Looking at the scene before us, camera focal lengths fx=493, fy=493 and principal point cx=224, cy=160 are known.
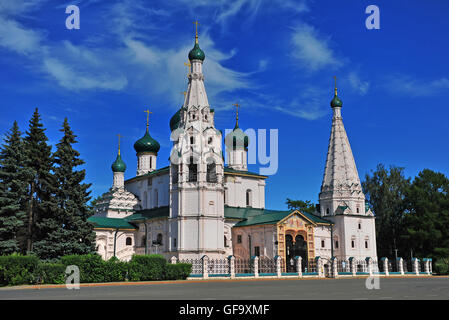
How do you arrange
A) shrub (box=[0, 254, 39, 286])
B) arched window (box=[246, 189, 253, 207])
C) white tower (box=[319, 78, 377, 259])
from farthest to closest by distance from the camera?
arched window (box=[246, 189, 253, 207])
white tower (box=[319, 78, 377, 259])
shrub (box=[0, 254, 39, 286])

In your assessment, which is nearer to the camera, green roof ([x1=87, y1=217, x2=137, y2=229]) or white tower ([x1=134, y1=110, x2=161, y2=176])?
green roof ([x1=87, y1=217, x2=137, y2=229])

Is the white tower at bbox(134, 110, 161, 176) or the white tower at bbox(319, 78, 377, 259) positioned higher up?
the white tower at bbox(134, 110, 161, 176)

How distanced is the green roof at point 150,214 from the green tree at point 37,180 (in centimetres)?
1303

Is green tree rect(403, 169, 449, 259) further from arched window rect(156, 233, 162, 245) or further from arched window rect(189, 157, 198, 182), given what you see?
arched window rect(156, 233, 162, 245)

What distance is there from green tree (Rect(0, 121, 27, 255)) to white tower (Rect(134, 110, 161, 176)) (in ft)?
74.5

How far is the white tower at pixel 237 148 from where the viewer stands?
5038cm

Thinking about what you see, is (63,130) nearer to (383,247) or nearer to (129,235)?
(129,235)

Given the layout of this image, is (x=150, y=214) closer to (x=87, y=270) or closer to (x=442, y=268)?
(x=87, y=270)

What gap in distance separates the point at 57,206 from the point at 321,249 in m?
23.8

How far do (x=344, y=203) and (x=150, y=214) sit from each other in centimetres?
1782

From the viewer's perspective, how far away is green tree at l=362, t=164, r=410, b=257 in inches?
1984

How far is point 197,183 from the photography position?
126 ft

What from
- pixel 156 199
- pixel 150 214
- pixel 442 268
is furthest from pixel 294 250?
pixel 156 199

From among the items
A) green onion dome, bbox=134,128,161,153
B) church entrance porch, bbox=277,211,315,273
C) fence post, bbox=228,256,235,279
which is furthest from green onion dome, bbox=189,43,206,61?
fence post, bbox=228,256,235,279
